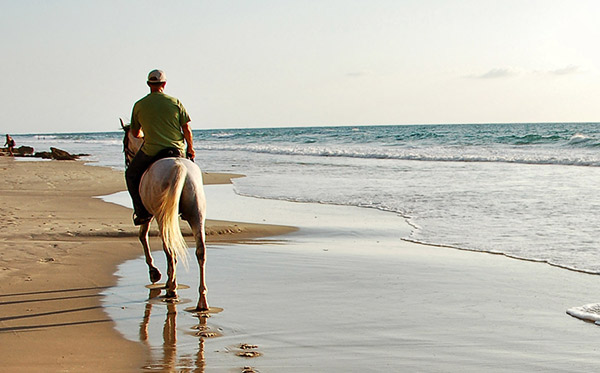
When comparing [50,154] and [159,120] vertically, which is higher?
[159,120]

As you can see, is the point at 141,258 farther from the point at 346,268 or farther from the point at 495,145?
the point at 495,145

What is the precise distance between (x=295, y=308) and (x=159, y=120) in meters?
2.10

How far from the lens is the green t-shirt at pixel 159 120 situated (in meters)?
6.20

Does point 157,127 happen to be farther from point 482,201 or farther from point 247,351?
point 482,201

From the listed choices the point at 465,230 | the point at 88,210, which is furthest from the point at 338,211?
the point at 88,210

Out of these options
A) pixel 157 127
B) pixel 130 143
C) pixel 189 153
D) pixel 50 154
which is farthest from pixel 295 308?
pixel 50 154

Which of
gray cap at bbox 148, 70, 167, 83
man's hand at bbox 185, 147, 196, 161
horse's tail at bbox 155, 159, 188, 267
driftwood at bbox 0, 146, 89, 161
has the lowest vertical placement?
driftwood at bbox 0, 146, 89, 161

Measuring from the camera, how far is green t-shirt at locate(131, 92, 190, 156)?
→ 6195mm

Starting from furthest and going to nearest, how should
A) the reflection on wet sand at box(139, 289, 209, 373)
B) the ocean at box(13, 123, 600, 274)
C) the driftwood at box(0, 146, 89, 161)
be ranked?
the driftwood at box(0, 146, 89, 161) → the ocean at box(13, 123, 600, 274) → the reflection on wet sand at box(139, 289, 209, 373)

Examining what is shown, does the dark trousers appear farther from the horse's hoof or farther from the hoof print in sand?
the hoof print in sand

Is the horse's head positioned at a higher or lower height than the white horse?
higher

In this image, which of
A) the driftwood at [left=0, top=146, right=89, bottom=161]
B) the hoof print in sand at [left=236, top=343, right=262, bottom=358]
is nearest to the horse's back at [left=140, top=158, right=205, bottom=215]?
the hoof print in sand at [left=236, top=343, right=262, bottom=358]

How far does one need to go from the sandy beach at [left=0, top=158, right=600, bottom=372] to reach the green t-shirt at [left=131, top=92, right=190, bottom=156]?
139 cm

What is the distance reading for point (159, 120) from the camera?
621 cm
